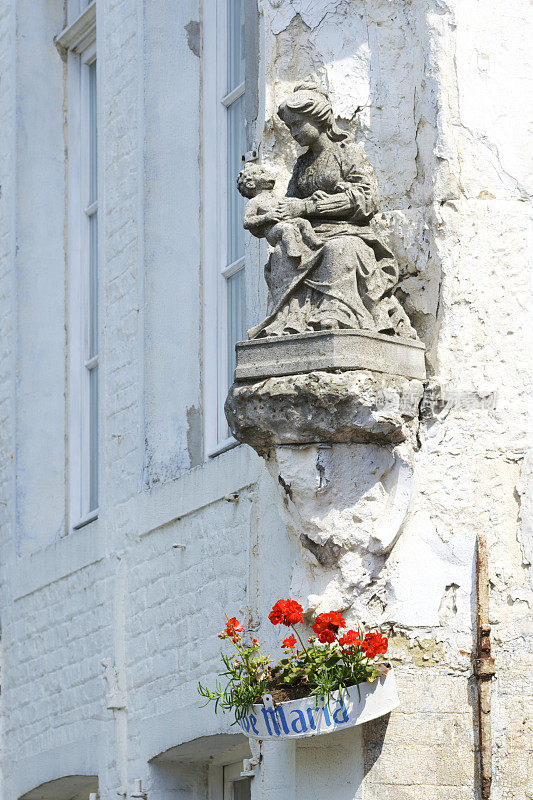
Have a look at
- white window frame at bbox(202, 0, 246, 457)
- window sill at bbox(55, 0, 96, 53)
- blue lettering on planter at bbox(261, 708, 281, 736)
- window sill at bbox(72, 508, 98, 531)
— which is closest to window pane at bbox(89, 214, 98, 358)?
window sill at bbox(72, 508, 98, 531)

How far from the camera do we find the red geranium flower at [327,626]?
6.52 m

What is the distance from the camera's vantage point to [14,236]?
36.7 ft

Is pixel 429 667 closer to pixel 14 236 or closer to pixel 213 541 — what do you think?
pixel 213 541

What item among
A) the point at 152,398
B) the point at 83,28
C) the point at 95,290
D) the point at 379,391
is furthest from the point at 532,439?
the point at 83,28

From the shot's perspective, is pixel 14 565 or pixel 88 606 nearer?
pixel 88 606

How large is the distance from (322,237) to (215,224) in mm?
2118

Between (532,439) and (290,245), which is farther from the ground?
(290,245)

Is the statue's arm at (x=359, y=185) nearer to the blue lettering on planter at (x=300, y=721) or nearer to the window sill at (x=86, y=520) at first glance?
the blue lettering on planter at (x=300, y=721)

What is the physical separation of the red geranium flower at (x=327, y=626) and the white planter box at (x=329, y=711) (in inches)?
7.9

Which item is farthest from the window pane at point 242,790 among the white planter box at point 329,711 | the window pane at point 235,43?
Result: the window pane at point 235,43

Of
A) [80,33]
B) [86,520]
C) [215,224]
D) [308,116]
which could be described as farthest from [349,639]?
[80,33]

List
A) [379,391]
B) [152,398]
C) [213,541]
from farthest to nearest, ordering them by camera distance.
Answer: [152,398], [213,541], [379,391]

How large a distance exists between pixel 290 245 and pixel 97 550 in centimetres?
319

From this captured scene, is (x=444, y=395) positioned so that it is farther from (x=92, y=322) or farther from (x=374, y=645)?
(x=92, y=322)
